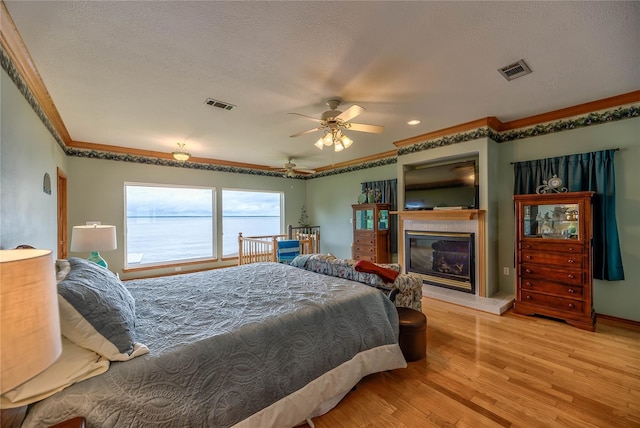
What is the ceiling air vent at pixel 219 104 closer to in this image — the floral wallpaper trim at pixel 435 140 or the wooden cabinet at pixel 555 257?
the floral wallpaper trim at pixel 435 140

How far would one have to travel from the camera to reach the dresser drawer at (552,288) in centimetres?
306

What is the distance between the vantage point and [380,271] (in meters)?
2.54

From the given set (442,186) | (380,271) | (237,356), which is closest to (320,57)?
(380,271)

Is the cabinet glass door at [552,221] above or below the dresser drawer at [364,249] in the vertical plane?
above

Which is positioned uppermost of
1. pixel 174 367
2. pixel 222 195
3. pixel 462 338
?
pixel 222 195

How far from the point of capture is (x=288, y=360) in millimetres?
1620

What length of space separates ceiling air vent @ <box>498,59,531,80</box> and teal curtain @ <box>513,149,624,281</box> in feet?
5.78

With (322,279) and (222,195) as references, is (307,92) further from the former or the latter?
(222,195)

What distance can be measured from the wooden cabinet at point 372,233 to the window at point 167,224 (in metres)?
3.37

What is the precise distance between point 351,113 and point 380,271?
153 cm

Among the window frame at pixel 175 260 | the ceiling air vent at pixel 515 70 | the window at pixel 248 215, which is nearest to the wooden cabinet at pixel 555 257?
the ceiling air vent at pixel 515 70

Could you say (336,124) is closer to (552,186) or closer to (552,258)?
(552,186)

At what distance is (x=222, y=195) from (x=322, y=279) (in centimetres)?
449

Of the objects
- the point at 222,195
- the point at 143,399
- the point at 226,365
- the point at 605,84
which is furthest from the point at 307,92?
the point at 222,195
